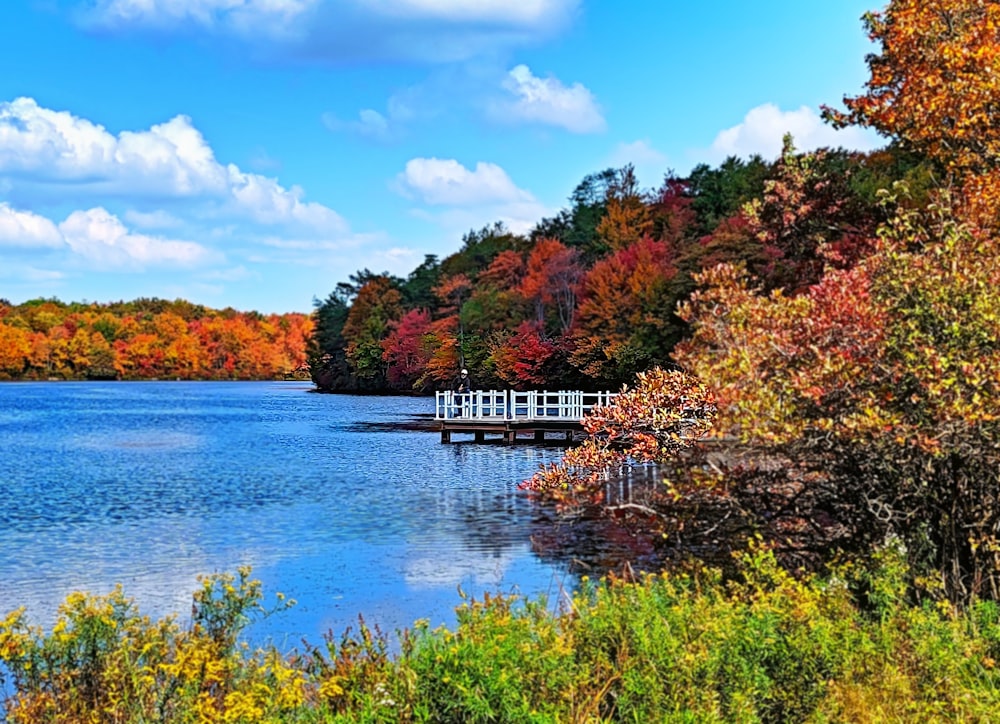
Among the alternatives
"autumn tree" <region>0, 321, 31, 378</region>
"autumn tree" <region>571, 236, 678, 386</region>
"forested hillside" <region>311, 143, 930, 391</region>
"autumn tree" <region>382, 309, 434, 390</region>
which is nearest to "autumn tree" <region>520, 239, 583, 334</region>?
"forested hillside" <region>311, 143, 930, 391</region>

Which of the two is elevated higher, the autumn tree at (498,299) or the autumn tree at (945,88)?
the autumn tree at (498,299)

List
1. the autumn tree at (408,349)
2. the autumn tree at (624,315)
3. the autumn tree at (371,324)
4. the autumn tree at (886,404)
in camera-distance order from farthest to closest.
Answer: the autumn tree at (371,324) → the autumn tree at (408,349) → the autumn tree at (624,315) → the autumn tree at (886,404)

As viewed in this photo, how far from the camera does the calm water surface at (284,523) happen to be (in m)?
16.1

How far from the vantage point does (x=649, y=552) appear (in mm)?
18266

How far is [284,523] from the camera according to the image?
24094mm

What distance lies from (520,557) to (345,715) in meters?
12.9

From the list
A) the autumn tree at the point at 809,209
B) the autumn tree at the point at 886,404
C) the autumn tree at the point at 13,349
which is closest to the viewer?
the autumn tree at the point at 886,404

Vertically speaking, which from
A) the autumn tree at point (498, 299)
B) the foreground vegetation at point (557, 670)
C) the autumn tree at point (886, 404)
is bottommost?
the foreground vegetation at point (557, 670)

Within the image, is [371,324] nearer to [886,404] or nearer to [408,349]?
[408,349]

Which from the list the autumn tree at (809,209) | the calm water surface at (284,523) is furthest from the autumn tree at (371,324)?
the autumn tree at (809,209)

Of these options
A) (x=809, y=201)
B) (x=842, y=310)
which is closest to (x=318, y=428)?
(x=809, y=201)

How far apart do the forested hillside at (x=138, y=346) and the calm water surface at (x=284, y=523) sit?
12333 cm

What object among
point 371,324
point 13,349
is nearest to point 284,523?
point 371,324

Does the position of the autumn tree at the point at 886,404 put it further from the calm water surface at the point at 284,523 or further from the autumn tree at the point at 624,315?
the autumn tree at the point at 624,315
